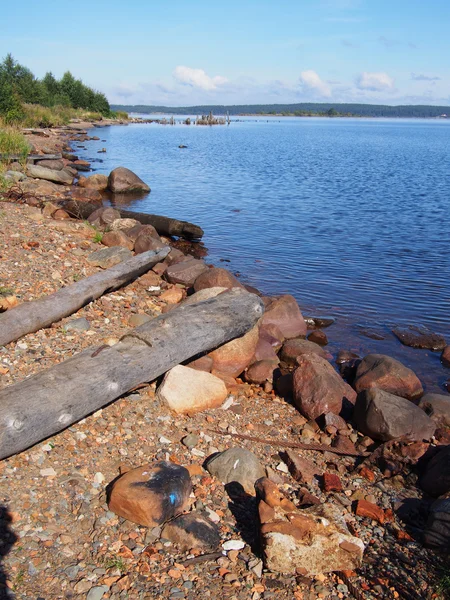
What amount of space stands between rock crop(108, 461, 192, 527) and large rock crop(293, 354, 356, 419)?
8.50 ft

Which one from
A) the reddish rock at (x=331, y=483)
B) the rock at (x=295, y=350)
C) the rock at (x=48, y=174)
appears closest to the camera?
the reddish rock at (x=331, y=483)

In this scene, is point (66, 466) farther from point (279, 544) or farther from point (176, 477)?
point (279, 544)

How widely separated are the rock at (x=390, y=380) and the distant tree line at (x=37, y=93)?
40.4 meters

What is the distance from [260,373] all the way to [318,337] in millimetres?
2433

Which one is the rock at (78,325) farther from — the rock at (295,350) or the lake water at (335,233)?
the lake water at (335,233)

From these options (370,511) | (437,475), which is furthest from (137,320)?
(437,475)

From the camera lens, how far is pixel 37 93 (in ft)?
212

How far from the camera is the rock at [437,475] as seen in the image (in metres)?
5.32

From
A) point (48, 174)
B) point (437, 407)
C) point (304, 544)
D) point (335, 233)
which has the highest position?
point (48, 174)

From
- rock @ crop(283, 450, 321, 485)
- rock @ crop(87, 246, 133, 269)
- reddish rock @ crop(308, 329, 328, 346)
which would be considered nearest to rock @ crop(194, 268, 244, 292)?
rock @ crop(87, 246, 133, 269)

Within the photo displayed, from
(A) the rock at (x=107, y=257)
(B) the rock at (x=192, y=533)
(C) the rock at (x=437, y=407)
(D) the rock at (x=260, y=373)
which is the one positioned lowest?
(C) the rock at (x=437, y=407)

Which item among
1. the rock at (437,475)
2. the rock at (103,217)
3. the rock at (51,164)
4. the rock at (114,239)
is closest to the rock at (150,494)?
the rock at (437,475)

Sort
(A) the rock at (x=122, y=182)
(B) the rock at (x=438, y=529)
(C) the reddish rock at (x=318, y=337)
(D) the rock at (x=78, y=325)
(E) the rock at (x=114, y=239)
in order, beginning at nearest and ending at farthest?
(B) the rock at (x=438, y=529)
(D) the rock at (x=78, y=325)
(C) the reddish rock at (x=318, y=337)
(E) the rock at (x=114, y=239)
(A) the rock at (x=122, y=182)

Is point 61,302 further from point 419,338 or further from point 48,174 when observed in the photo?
point 48,174
